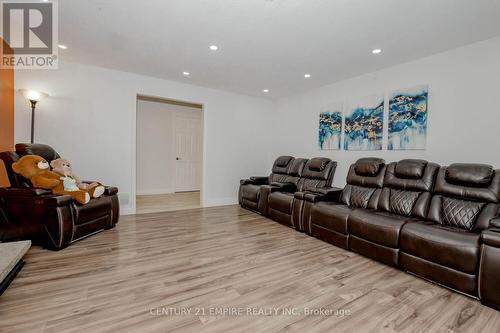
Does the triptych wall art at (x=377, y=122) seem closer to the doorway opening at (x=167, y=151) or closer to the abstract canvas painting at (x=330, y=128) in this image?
the abstract canvas painting at (x=330, y=128)

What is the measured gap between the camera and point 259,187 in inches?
174

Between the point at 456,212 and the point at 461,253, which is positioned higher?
the point at 456,212

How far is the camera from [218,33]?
2678mm

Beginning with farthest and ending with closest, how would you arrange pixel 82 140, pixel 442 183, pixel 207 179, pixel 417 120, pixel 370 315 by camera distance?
pixel 207 179 < pixel 82 140 < pixel 417 120 < pixel 442 183 < pixel 370 315

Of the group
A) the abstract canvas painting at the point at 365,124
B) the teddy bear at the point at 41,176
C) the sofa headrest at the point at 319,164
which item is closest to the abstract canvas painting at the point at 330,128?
the abstract canvas painting at the point at 365,124

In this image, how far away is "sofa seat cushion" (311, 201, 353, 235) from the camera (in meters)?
2.80

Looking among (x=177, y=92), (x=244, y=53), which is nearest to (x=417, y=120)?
(x=244, y=53)

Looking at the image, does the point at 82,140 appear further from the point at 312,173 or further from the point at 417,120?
the point at 417,120

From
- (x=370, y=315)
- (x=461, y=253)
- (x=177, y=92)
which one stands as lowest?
(x=370, y=315)

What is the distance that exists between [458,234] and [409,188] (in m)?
0.90

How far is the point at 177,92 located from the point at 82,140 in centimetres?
191

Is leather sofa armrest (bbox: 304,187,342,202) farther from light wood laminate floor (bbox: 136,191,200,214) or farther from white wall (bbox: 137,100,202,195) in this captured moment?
white wall (bbox: 137,100,202,195)

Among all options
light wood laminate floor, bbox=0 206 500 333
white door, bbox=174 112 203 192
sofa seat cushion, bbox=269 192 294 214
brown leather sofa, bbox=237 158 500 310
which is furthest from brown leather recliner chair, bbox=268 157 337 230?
white door, bbox=174 112 203 192

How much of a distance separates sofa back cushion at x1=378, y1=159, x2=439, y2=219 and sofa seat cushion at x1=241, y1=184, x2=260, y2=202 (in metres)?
2.13
